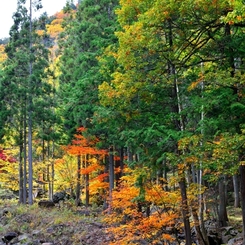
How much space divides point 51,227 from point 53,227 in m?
0.10

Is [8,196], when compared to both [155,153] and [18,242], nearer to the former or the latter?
[18,242]

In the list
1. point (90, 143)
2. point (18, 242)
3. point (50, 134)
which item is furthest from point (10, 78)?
point (18, 242)

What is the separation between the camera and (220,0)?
25.6 feet

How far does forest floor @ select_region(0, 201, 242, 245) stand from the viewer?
13.7m

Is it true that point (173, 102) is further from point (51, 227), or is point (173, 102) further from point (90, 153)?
point (90, 153)

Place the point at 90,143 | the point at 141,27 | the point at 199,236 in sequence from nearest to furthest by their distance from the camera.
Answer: the point at 141,27, the point at 199,236, the point at 90,143

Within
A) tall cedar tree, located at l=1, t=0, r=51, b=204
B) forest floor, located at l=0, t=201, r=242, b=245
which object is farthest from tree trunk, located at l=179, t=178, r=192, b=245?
tall cedar tree, located at l=1, t=0, r=51, b=204

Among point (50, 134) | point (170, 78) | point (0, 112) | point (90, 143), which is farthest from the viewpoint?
point (50, 134)

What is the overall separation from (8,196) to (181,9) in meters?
30.0

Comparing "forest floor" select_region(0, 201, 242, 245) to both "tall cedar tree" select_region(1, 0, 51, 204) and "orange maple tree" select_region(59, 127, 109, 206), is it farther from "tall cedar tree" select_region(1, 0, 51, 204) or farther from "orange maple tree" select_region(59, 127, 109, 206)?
"tall cedar tree" select_region(1, 0, 51, 204)

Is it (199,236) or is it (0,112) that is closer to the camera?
(199,236)

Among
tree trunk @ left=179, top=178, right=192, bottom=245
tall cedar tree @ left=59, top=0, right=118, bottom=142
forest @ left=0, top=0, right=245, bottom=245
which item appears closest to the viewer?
forest @ left=0, top=0, right=245, bottom=245

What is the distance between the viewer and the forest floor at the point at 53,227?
13703mm

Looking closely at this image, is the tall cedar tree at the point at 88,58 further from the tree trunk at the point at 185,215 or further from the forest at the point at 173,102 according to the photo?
the tree trunk at the point at 185,215
